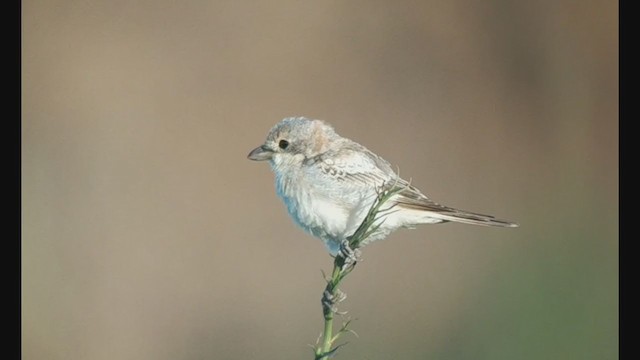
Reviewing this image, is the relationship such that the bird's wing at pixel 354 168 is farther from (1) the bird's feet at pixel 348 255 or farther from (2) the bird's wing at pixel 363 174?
(1) the bird's feet at pixel 348 255

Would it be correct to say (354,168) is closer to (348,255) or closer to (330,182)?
(330,182)

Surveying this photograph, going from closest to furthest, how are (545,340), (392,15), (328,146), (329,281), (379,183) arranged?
(329,281)
(379,183)
(328,146)
(545,340)
(392,15)

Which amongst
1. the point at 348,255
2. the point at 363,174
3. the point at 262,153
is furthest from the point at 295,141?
the point at 348,255

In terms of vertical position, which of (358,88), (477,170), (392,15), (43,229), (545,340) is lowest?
(545,340)

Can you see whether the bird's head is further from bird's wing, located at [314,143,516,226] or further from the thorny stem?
the thorny stem

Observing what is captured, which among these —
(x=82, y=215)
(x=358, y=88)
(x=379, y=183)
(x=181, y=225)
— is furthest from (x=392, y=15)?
(x=379, y=183)

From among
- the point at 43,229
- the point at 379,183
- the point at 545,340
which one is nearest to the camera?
the point at 379,183

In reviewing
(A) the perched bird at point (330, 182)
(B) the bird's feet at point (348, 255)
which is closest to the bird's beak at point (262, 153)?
(A) the perched bird at point (330, 182)

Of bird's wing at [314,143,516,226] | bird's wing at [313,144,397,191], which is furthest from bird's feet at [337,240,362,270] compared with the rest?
bird's wing at [313,144,397,191]

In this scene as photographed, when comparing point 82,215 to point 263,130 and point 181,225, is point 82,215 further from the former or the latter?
point 263,130

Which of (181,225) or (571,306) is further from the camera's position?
(181,225)
